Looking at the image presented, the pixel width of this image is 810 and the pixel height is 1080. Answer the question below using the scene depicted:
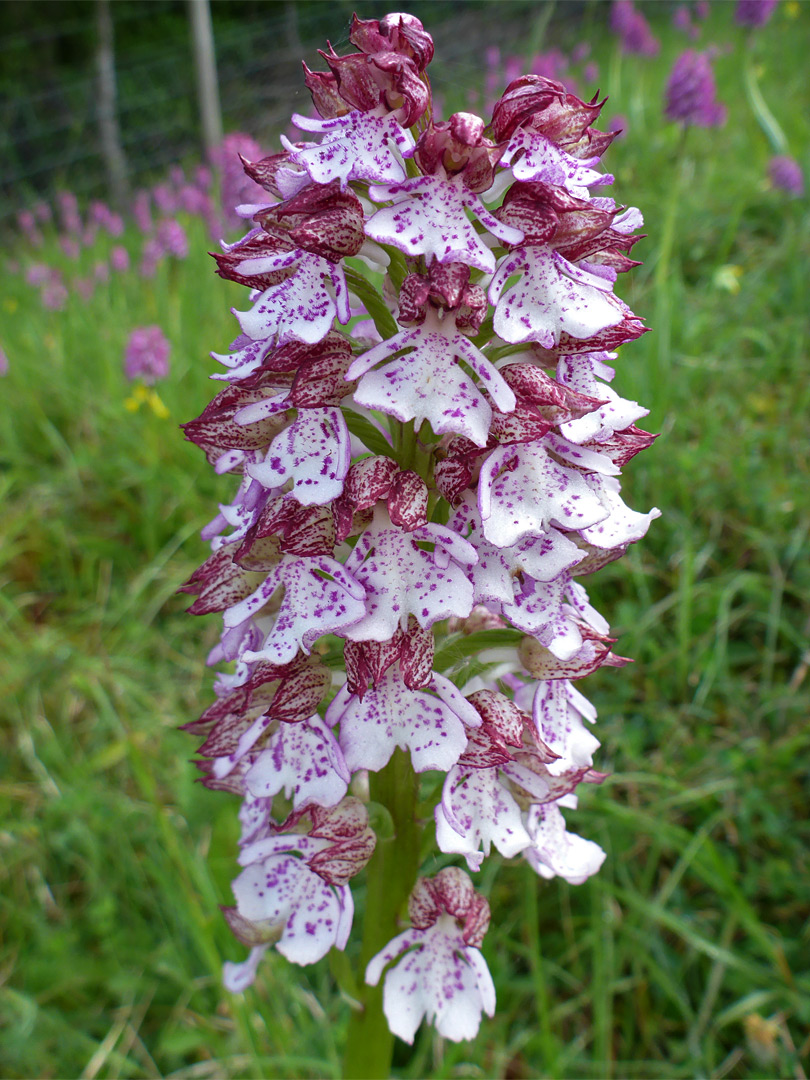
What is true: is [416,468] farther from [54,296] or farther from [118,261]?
[118,261]

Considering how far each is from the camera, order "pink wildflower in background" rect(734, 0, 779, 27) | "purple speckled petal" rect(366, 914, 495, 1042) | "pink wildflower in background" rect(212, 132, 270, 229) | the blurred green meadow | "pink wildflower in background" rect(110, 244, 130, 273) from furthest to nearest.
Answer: "pink wildflower in background" rect(110, 244, 130, 273) < "pink wildflower in background" rect(734, 0, 779, 27) < "pink wildflower in background" rect(212, 132, 270, 229) < the blurred green meadow < "purple speckled petal" rect(366, 914, 495, 1042)

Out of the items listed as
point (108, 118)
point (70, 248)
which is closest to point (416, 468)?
point (70, 248)

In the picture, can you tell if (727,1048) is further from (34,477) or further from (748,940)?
(34,477)

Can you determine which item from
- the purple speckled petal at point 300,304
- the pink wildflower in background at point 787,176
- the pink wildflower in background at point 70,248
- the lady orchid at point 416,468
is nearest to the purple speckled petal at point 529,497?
the lady orchid at point 416,468

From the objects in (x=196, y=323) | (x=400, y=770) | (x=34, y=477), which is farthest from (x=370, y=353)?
(x=196, y=323)

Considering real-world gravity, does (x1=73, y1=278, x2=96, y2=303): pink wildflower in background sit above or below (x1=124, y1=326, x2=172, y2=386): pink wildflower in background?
above

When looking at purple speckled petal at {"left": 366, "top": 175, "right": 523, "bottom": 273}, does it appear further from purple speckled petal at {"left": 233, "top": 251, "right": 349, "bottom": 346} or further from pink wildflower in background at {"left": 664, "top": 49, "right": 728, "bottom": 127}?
pink wildflower in background at {"left": 664, "top": 49, "right": 728, "bottom": 127}

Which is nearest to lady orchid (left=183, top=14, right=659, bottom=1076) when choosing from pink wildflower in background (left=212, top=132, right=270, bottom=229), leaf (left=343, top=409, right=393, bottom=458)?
leaf (left=343, top=409, right=393, bottom=458)

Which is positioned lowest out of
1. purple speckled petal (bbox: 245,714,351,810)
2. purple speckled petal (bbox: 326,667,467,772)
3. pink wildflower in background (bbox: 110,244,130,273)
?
purple speckled petal (bbox: 245,714,351,810)

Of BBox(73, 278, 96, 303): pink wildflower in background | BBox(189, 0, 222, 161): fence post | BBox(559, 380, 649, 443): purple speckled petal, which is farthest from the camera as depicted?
BBox(189, 0, 222, 161): fence post
